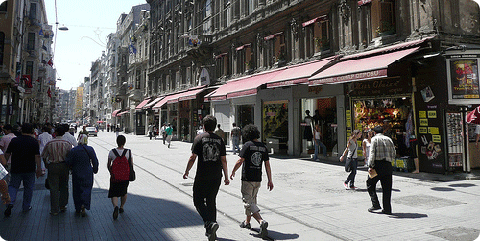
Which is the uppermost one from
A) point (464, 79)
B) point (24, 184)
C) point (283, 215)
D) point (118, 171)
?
point (464, 79)

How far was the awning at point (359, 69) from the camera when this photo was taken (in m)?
9.96

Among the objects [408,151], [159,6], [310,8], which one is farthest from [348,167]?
[159,6]

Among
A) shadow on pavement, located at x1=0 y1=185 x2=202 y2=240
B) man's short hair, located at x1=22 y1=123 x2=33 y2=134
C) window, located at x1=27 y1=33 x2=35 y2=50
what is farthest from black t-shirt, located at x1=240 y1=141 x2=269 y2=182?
window, located at x1=27 y1=33 x2=35 y2=50

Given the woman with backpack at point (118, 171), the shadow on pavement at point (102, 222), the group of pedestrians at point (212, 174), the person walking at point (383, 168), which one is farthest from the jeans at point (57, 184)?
the person walking at point (383, 168)

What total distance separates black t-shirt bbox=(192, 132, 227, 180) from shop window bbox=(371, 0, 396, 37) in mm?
10234

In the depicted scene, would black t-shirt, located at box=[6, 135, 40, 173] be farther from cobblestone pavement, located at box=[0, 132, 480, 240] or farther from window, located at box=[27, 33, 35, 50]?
window, located at box=[27, 33, 35, 50]

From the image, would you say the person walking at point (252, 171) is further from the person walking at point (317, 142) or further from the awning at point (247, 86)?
the awning at point (247, 86)

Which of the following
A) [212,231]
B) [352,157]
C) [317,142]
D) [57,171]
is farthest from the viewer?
[317,142]

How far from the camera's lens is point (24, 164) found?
589 cm

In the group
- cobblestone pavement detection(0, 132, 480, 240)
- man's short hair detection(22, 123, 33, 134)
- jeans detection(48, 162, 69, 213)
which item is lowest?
cobblestone pavement detection(0, 132, 480, 240)

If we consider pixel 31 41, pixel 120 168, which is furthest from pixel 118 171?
pixel 31 41

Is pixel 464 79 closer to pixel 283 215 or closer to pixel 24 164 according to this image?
pixel 283 215

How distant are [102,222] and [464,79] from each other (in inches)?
451

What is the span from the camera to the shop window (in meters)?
11.7
